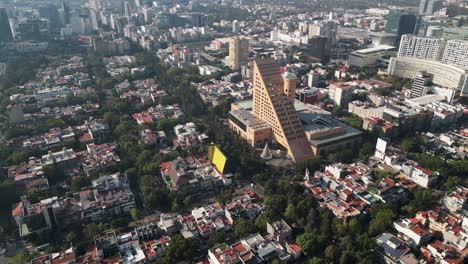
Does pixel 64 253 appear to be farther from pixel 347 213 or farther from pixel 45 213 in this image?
pixel 347 213

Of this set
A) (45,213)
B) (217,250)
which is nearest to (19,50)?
(45,213)

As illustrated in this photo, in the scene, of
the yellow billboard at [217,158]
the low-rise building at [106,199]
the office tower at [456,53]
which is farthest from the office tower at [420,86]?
the low-rise building at [106,199]

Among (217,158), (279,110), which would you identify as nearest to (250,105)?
(279,110)

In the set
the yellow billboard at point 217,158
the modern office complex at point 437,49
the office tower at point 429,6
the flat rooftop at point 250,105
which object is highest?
the office tower at point 429,6

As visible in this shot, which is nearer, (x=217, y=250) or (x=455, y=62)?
(x=217, y=250)

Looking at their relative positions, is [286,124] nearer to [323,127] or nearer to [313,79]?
[323,127]

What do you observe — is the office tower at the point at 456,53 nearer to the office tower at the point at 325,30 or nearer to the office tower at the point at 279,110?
the office tower at the point at 325,30

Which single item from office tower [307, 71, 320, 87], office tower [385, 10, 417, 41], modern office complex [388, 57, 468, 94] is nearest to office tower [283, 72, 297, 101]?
office tower [307, 71, 320, 87]

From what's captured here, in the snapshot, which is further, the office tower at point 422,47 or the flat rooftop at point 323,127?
the office tower at point 422,47
